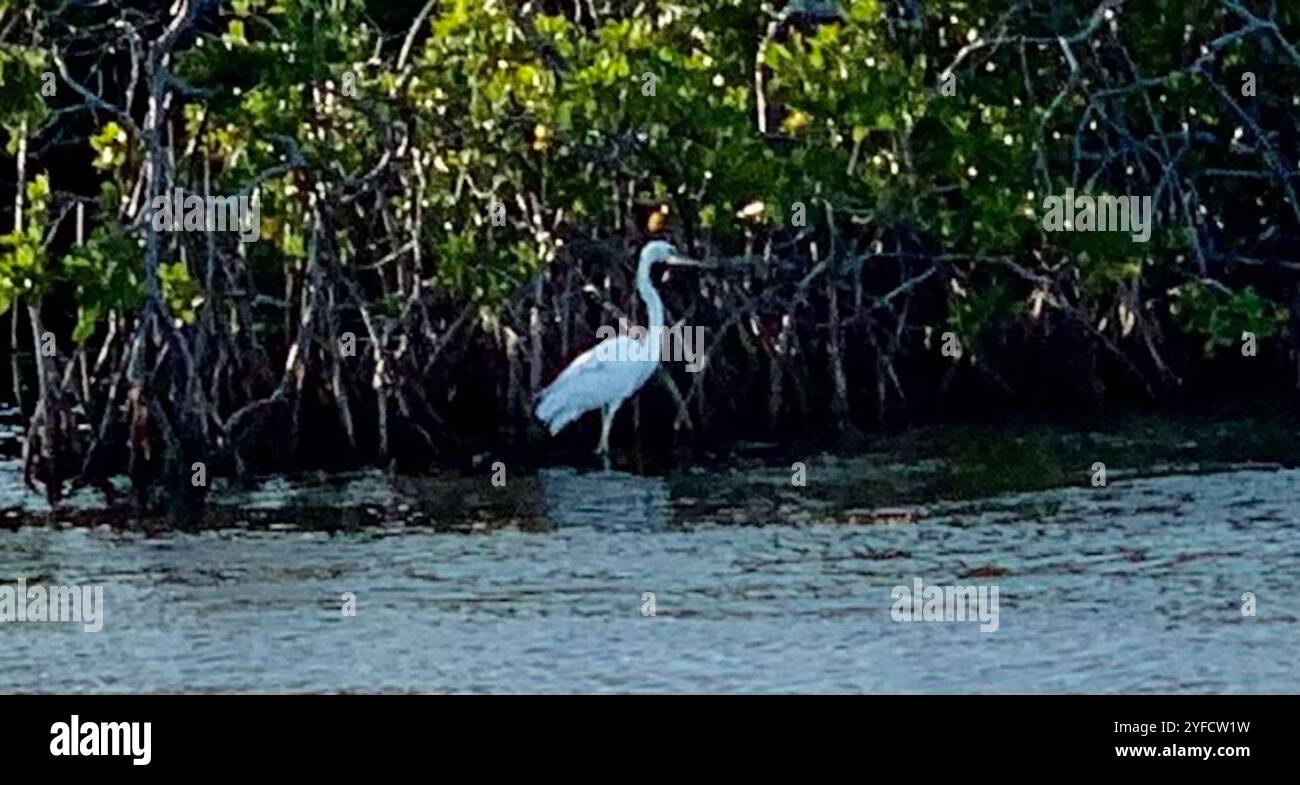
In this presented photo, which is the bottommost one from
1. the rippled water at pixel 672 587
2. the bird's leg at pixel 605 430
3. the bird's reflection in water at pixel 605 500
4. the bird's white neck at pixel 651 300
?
the rippled water at pixel 672 587

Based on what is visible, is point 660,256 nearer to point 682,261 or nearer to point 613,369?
point 682,261

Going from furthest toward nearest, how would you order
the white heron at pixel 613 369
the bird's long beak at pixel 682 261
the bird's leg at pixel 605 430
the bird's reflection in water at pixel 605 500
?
1. the bird's leg at pixel 605 430
2. the bird's long beak at pixel 682 261
3. the white heron at pixel 613 369
4. the bird's reflection in water at pixel 605 500

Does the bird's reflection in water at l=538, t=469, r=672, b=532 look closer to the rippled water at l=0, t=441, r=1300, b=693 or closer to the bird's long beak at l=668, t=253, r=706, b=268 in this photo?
the rippled water at l=0, t=441, r=1300, b=693

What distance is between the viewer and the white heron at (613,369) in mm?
19495

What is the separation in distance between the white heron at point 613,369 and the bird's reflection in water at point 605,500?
0.36m

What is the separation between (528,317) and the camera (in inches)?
Answer: 800

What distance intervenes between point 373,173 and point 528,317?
4.54 feet

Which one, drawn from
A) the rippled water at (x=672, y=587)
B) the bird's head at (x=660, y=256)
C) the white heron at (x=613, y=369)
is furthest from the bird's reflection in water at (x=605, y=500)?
the bird's head at (x=660, y=256)

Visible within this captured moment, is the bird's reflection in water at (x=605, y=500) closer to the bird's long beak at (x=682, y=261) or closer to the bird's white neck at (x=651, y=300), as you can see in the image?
the bird's white neck at (x=651, y=300)

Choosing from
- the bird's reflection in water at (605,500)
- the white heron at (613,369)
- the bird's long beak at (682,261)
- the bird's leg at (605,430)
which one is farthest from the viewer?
the bird's leg at (605,430)

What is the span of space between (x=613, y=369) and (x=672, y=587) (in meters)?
3.72

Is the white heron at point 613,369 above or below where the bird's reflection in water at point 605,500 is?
above

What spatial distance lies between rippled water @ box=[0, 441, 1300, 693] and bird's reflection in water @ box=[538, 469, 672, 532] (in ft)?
0.10
